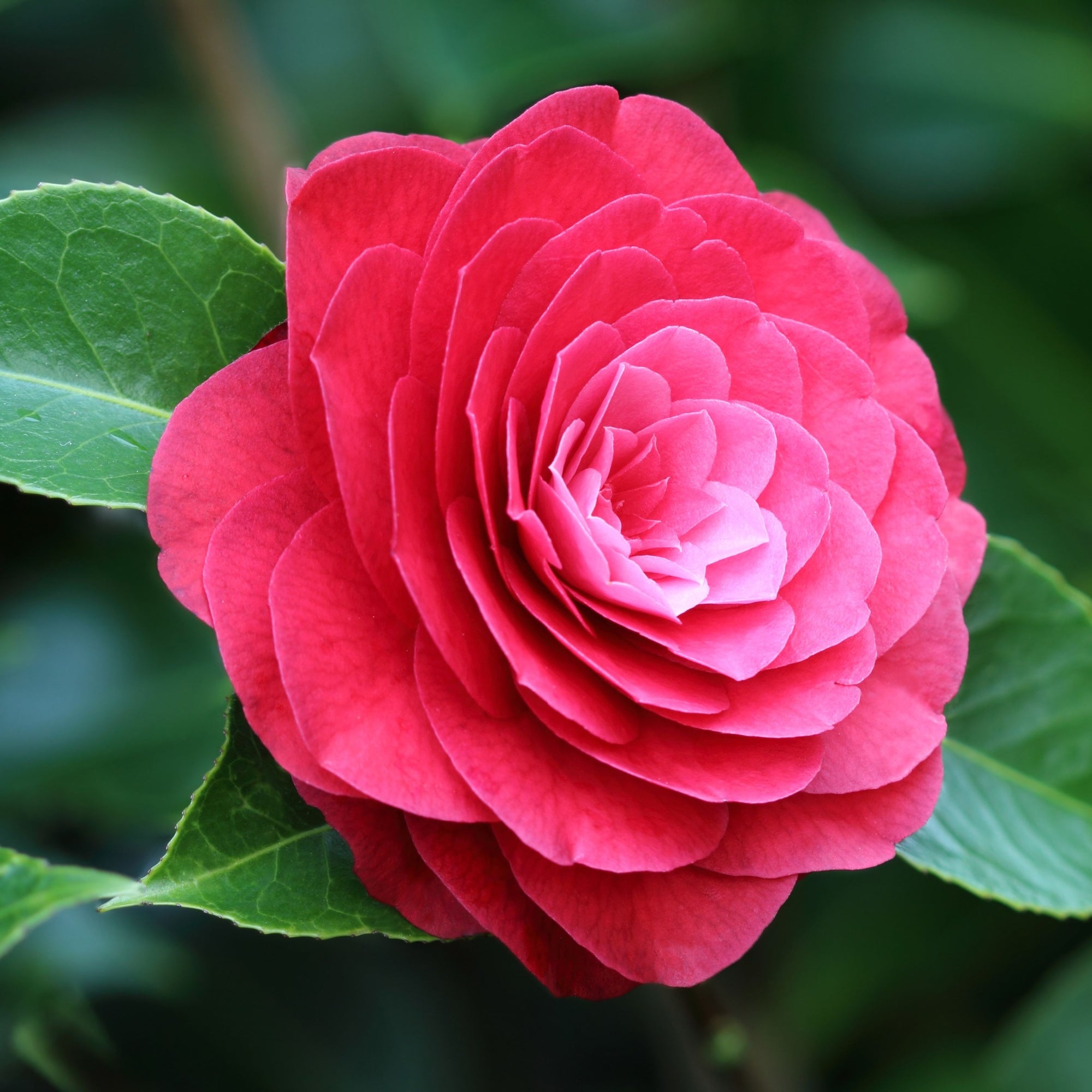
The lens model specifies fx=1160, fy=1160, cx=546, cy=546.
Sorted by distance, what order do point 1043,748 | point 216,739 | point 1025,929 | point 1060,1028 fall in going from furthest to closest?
point 1025,929 < point 1060,1028 < point 216,739 < point 1043,748

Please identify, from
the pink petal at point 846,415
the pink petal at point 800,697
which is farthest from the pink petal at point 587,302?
the pink petal at point 800,697

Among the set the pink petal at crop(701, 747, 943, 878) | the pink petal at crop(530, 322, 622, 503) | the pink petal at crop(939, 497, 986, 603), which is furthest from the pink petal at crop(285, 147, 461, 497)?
the pink petal at crop(939, 497, 986, 603)

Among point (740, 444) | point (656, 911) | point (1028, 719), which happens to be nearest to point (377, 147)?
point (740, 444)

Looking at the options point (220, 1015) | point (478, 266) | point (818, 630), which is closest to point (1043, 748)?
point (818, 630)

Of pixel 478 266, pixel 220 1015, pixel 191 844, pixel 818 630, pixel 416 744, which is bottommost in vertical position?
pixel 220 1015

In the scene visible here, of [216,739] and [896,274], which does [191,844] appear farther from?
[896,274]

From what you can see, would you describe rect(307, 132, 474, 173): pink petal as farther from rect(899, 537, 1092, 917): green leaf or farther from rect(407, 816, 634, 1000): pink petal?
rect(899, 537, 1092, 917): green leaf
